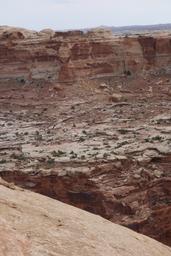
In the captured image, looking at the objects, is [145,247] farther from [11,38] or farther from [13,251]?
[11,38]

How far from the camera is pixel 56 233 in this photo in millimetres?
10484

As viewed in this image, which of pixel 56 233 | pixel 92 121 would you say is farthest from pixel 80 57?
pixel 56 233

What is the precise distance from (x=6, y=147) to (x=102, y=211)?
12.6 m

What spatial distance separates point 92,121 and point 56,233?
31677 mm

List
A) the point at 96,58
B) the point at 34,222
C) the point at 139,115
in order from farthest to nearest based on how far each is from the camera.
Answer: the point at 96,58 → the point at 139,115 → the point at 34,222

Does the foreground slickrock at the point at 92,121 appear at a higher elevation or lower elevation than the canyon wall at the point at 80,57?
lower

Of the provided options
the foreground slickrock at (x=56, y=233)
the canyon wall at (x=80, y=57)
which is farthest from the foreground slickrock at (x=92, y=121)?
the foreground slickrock at (x=56, y=233)

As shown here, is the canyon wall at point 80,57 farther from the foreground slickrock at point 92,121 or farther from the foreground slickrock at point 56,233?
the foreground slickrock at point 56,233

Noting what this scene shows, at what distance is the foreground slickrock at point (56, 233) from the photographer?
384 inches

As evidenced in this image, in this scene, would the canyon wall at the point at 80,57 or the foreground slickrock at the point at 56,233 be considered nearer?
the foreground slickrock at the point at 56,233

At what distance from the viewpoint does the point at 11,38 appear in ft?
181

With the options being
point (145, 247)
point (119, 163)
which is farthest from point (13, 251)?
point (119, 163)

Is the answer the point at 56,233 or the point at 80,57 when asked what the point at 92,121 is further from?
the point at 56,233

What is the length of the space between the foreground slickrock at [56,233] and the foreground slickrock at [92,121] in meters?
11.2
